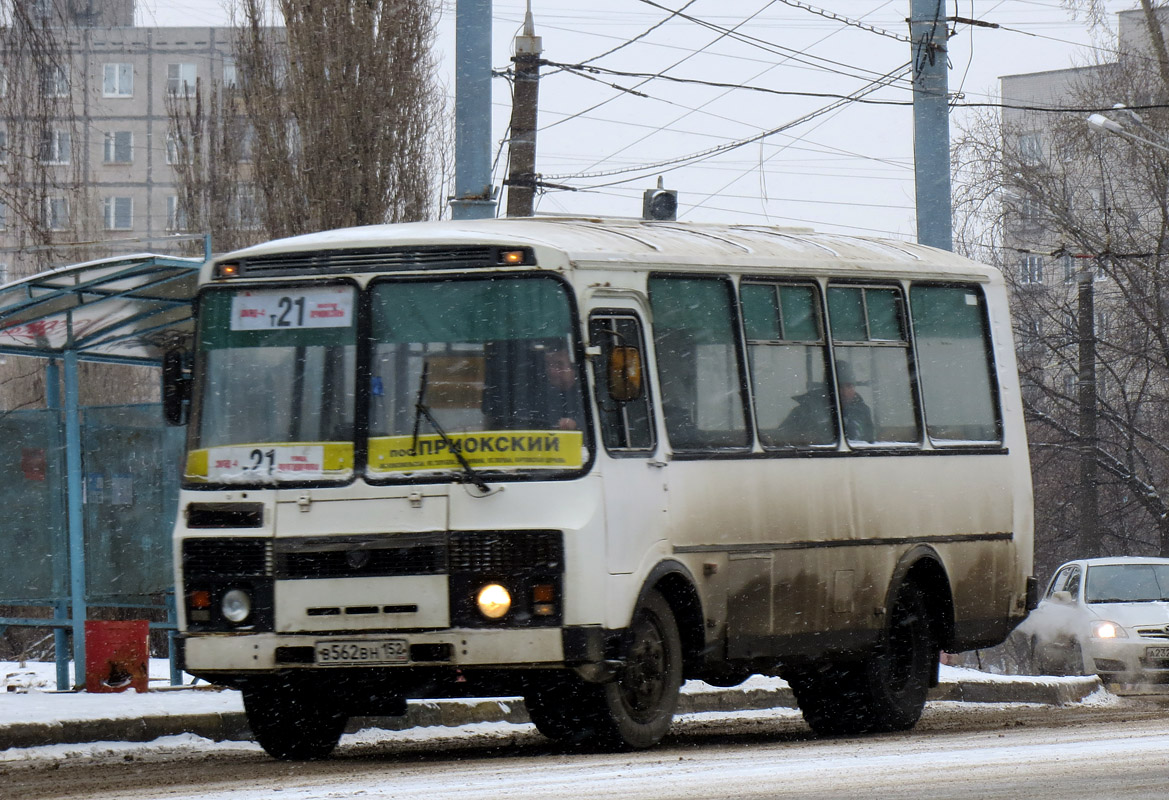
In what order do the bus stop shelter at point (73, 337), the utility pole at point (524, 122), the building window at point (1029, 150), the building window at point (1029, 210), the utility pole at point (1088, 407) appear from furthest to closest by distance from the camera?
1. the building window at point (1029, 150)
2. the building window at point (1029, 210)
3. the utility pole at point (1088, 407)
4. the utility pole at point (524, 122)
5. the bus stop shelter at point (73, 337)

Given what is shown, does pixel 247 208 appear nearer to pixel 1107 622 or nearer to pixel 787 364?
pixel 1107 622

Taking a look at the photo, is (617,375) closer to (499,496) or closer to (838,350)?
(499,496)

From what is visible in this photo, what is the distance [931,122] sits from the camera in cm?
1880

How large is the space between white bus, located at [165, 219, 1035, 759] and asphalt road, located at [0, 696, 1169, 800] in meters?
0.44

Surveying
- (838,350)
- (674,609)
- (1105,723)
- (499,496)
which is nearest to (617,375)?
(499,496)

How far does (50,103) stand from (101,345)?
2.70m

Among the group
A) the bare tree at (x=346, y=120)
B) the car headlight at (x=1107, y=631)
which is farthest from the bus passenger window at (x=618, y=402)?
the bare tree at (x=346, y=120)

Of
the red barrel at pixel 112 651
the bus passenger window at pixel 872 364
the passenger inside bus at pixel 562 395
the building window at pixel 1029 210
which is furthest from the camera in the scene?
the building window at pixel 1029 210

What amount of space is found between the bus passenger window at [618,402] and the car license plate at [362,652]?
4.55 ft

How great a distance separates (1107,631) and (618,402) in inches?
476

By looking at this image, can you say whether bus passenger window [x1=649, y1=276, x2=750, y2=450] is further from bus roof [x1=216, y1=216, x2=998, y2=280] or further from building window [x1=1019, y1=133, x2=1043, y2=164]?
building window [x1=1019, y1=133, x2=1043, y2=164]

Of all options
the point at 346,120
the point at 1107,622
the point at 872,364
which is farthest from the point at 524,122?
the point at 872,364

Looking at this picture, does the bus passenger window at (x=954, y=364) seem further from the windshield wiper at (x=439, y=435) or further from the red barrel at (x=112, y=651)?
the red barrel at (x=112, y=651)

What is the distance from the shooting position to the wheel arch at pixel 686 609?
1082cm
